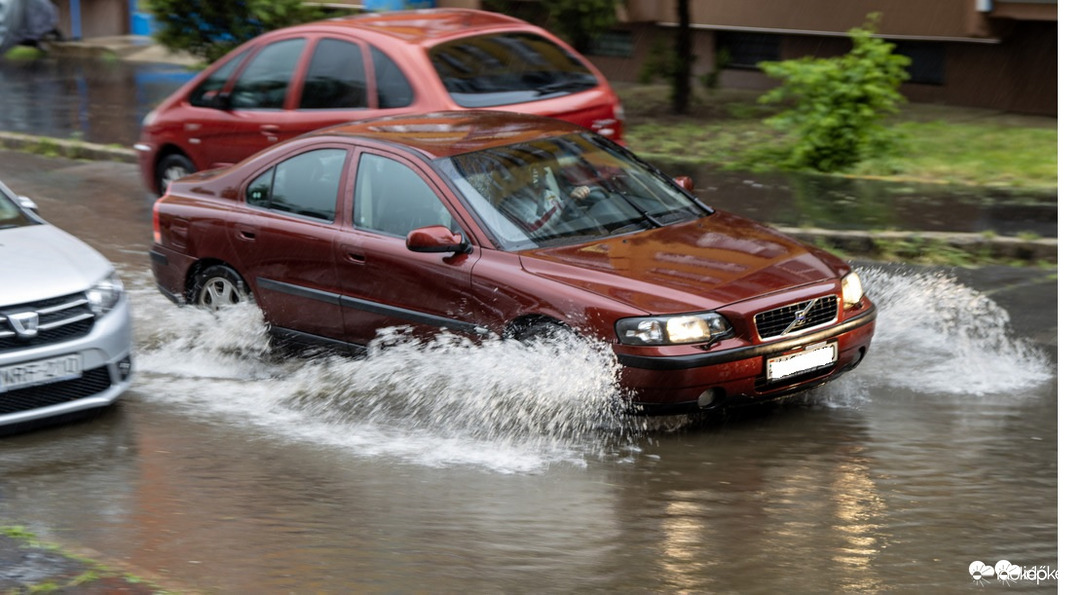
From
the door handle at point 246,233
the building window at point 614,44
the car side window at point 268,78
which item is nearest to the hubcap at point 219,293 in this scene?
the door handle at point 246,233

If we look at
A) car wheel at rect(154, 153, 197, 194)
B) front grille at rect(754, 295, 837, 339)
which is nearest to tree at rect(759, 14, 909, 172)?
car wheel at rect(154, 153, 197, 194)

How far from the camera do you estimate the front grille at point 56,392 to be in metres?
6.87

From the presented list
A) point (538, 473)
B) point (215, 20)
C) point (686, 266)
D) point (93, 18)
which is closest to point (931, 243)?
point (686, 266)

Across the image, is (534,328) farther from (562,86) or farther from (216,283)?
(562,86)

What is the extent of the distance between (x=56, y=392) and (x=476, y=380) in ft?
7.11

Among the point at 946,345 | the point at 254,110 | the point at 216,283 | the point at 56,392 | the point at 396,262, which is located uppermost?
the point at 254,110

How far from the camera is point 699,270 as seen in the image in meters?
6.82

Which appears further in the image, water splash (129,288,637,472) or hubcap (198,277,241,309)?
hubcap (198,277,241,309)

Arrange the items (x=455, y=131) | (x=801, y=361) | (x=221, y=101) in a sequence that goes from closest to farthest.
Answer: (x=801, y=361) → (x=455, y=131) → (x=221, y=101)

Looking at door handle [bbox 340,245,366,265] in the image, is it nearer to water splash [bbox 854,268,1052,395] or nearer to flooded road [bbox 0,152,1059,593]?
flooded road [bbox 0,152,1059,593]

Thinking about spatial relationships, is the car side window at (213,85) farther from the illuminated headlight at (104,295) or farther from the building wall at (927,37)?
the building wall at (927,37)

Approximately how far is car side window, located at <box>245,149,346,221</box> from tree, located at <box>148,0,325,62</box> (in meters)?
9.22

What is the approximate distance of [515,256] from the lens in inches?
276

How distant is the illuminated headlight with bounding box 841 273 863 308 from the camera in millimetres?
7027
